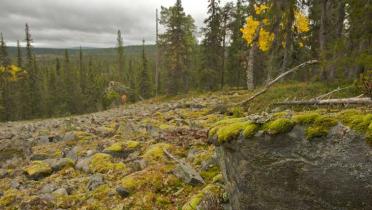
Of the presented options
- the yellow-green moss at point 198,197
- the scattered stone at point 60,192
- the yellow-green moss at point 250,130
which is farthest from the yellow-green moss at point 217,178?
the scattered stone at point 60,192

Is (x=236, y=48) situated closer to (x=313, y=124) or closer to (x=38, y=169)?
(x=38, y=169)

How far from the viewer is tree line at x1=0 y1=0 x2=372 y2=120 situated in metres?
10.3

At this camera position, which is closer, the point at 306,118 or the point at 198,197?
the point at 306,118

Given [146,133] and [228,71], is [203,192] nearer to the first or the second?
[146,133]

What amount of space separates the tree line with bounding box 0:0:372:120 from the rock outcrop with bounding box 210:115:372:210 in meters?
5.04

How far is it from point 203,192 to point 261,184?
220cm

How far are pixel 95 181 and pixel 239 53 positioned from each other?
2653 centimetres

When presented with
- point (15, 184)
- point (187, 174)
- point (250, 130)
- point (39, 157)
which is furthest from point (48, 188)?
point (250, 130)

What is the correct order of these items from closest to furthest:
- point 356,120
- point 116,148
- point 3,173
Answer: point 356,120
point 116,148
point 3,173

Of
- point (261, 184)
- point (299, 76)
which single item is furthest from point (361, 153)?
point (299, 76)

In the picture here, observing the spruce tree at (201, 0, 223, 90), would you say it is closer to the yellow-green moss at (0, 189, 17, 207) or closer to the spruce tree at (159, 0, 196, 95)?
the spruce tree at (159, 0, 196, 95)

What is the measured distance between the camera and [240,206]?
5254 millimetres

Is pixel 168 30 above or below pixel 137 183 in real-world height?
above

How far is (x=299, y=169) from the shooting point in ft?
14.5
